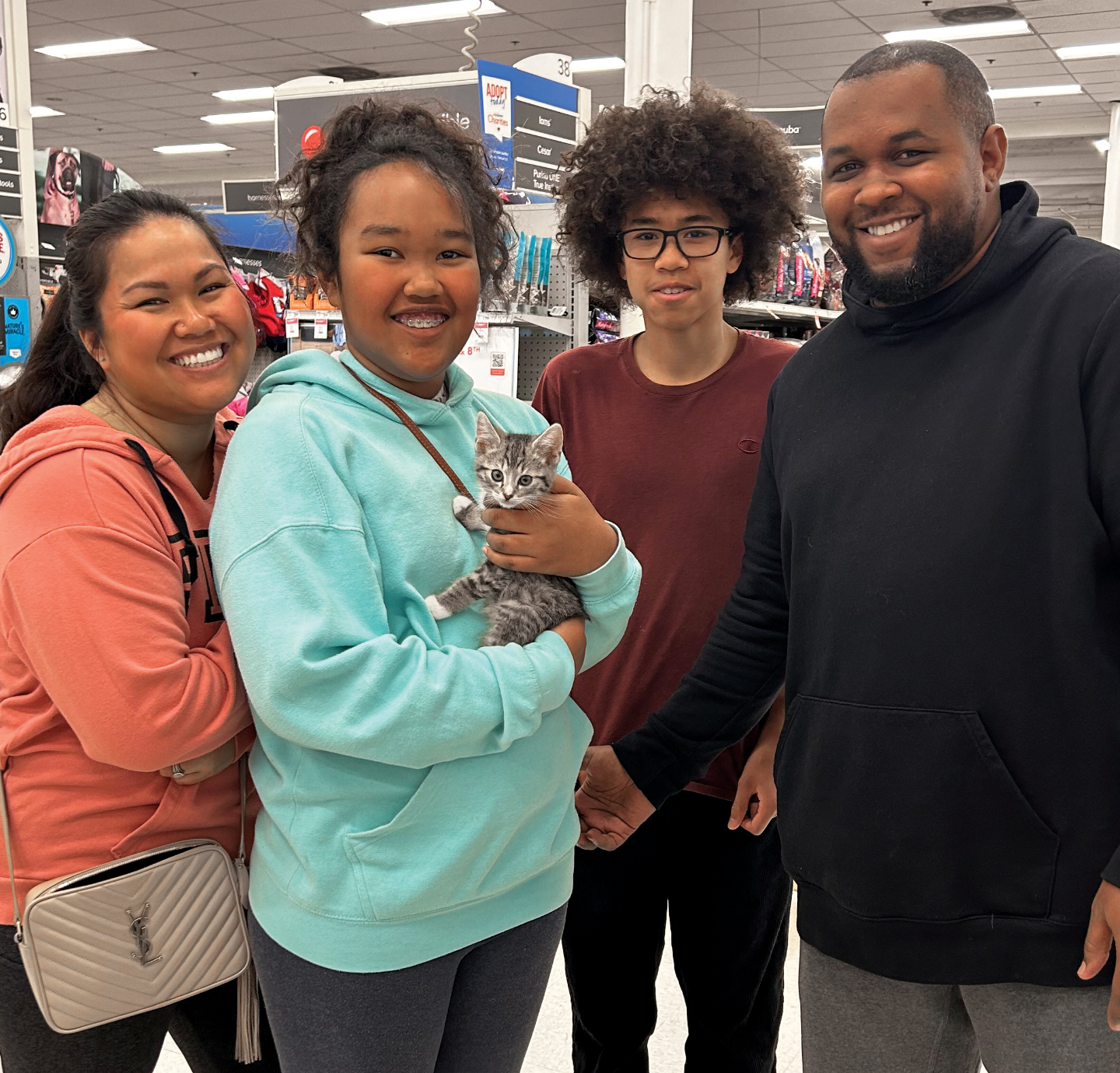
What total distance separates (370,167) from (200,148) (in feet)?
58.5

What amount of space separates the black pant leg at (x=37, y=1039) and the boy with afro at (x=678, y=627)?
0.85 m

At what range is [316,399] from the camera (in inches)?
50.4

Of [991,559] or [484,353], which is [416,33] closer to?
[484,353]

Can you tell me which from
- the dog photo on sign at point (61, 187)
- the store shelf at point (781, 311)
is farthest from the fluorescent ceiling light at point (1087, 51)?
the dog photo on sign at point (61, 187)

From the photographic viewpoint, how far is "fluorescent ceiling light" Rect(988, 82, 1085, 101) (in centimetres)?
1236

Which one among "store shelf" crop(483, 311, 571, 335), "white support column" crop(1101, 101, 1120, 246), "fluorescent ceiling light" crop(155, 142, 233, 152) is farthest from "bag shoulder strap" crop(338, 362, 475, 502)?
"fluorescent ceiling light" crop(155, 142, 233, 152)

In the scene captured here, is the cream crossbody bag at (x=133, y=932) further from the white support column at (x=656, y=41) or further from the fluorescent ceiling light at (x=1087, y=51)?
the fluorescent ceiling light at (x=1087, y=51)

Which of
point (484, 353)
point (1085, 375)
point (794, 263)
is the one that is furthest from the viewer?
point (794, 263)

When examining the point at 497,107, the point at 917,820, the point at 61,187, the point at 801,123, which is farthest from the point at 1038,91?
the point at 917,820

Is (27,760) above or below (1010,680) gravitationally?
below

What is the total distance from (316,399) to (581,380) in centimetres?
93

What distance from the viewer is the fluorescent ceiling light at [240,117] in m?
14.7

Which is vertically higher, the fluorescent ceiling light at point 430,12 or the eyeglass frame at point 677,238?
the fluorescent ceiling light at point 430,12

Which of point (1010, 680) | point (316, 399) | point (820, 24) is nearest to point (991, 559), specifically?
point (1010, 680)
